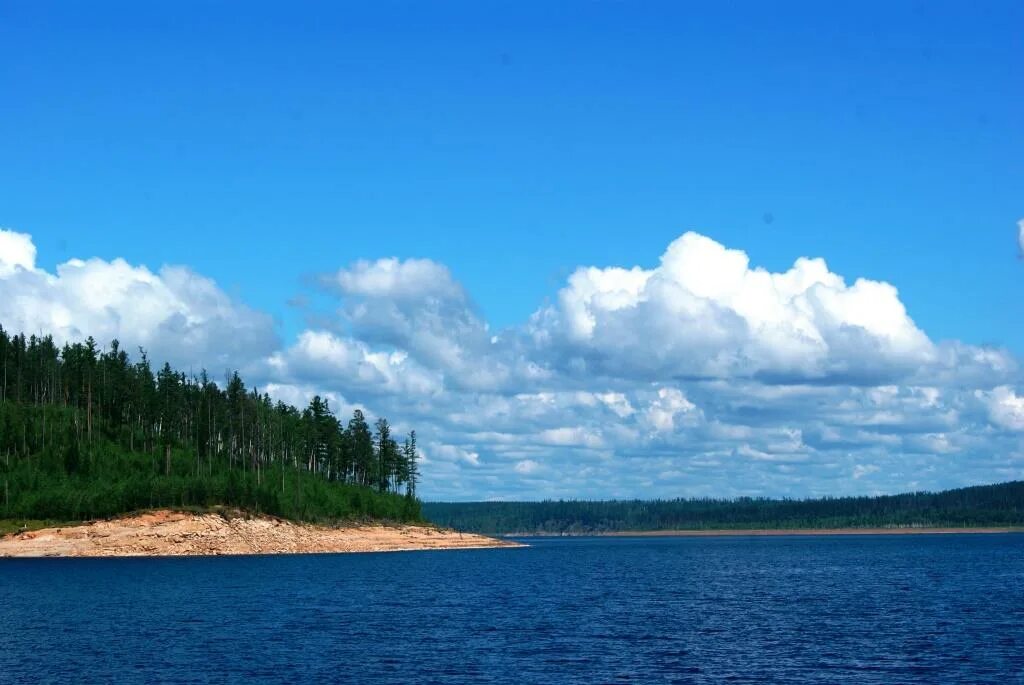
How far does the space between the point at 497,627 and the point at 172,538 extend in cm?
9649

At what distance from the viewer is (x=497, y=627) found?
77125mm

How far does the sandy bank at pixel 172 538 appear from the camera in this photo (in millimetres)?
153750

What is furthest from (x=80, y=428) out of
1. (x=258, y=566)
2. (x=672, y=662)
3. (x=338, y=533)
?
(x=672, y=662)

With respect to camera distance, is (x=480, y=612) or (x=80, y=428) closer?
(x=480, y=612)

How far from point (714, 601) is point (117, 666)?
187ft

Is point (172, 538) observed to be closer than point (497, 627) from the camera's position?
No

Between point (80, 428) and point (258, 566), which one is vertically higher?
point (80, 428)

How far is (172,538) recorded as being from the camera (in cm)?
15975

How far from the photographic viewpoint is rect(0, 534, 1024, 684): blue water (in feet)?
187

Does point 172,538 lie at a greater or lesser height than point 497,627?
greater

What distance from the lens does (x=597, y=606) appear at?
93.4 meters

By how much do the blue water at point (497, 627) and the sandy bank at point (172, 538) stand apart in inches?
653

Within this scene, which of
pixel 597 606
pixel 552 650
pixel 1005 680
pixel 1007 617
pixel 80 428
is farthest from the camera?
pixel 80 428

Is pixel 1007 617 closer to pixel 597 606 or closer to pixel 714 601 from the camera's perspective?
pixel 714 601
